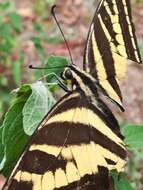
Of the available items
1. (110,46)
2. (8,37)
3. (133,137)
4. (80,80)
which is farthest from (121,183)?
(8,37)

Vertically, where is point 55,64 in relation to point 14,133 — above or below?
above

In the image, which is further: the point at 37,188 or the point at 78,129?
the point at 78,129

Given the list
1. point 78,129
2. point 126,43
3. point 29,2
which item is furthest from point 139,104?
point 78,129

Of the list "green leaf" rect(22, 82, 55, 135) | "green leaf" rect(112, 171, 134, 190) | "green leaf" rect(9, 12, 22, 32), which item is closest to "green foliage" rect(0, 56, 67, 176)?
"green leaf" rect(22, 82, 55, 135)

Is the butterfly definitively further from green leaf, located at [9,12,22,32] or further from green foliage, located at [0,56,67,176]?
green leaf, located at [9,12,22,32]

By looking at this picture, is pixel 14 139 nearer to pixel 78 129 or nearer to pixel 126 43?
pixel 78 129

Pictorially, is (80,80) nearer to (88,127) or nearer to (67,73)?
(67,73)

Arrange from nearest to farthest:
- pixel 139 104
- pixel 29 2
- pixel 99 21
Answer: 1. pixel 99 21
2. pixel 139 104
3. pixel 29 2

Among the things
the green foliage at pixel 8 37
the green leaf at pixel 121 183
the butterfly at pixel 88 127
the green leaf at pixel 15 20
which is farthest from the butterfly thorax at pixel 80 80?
the green leaf at pixel 15 20
